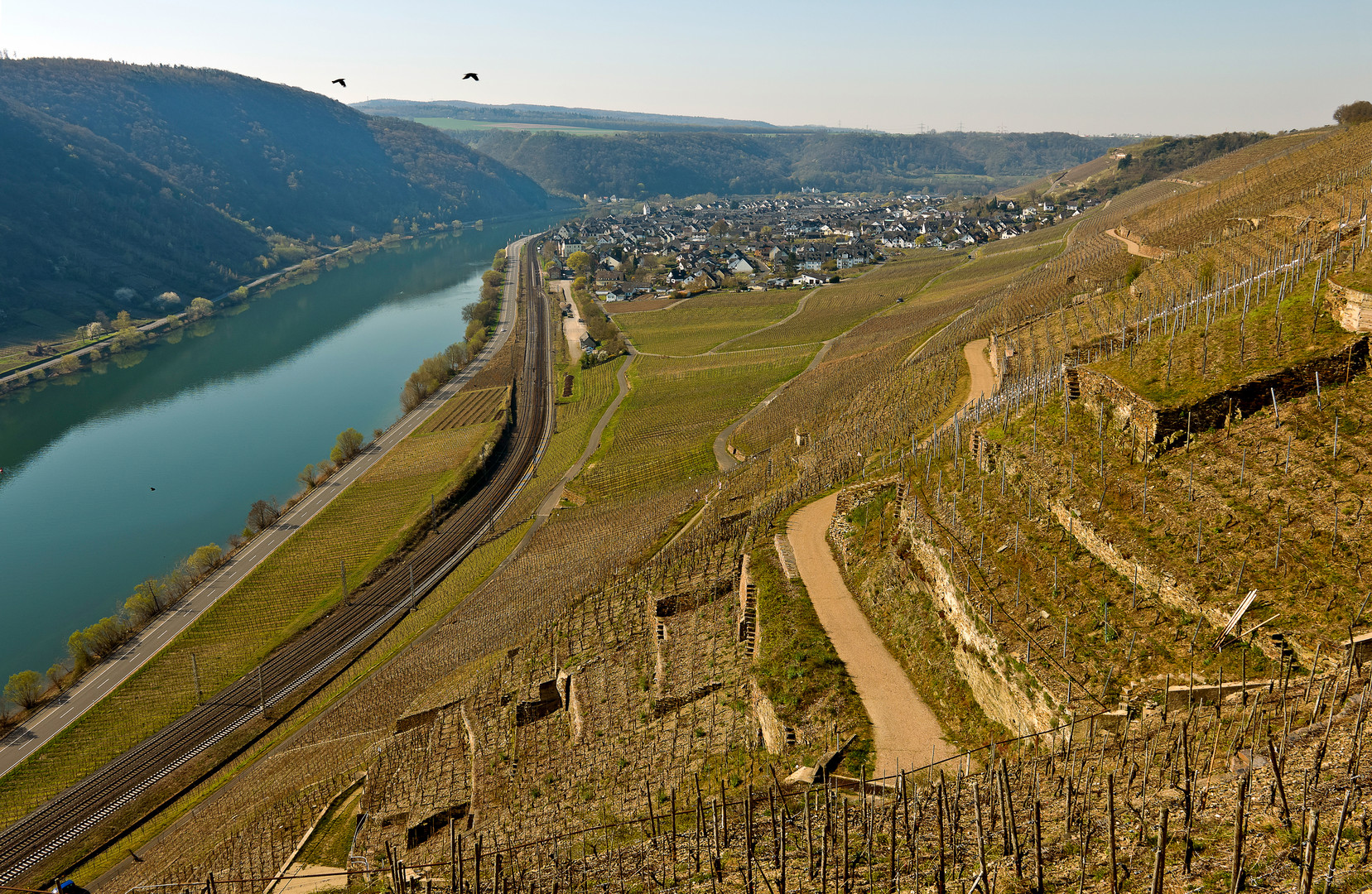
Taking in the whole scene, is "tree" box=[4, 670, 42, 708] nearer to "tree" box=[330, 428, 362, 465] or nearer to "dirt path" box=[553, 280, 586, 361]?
"tree" box=[330, 428, 362, 465]

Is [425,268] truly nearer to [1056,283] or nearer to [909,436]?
[1056,283]

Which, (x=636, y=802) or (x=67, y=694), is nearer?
(x=636, y=802)

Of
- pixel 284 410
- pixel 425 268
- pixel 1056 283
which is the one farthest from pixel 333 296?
pixel 1056 283

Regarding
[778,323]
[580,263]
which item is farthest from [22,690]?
[580,263]

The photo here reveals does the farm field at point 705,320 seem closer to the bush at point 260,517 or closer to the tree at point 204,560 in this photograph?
the bush at point 260,517

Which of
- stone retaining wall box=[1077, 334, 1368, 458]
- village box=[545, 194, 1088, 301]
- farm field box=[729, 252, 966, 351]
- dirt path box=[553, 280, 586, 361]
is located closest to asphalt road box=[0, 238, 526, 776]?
dirt path box=[553, 280, 586, 361]

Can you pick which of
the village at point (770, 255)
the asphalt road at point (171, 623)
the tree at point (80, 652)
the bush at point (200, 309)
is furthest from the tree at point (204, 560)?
the bush at point (200, 309)
